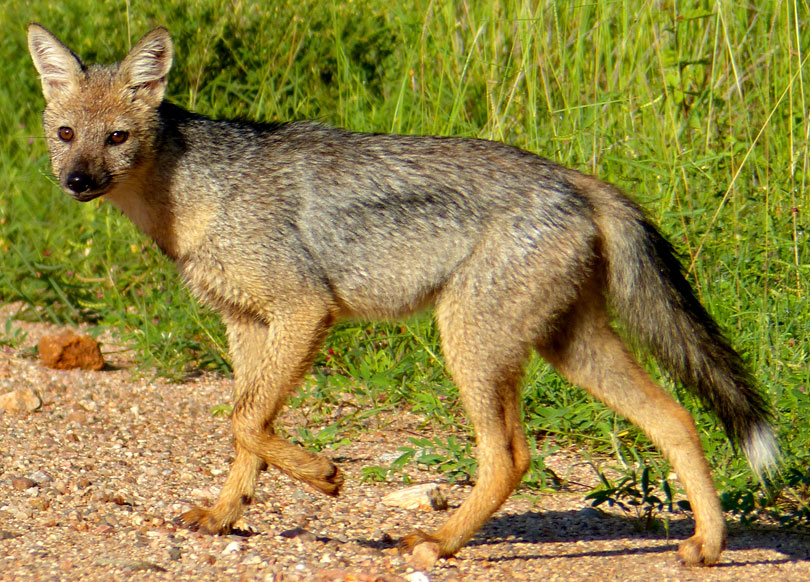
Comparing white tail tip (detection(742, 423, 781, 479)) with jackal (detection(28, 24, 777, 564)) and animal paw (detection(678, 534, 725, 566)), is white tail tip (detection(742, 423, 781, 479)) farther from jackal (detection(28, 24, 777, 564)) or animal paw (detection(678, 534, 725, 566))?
animal paw (detection(678, 534, 725, 566))

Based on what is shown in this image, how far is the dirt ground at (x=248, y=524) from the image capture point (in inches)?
154

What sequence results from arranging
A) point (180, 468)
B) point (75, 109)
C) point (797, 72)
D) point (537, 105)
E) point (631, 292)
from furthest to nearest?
point (537, 105), point (797, 72), point (180, 468), point (75, 109), point (631, 292)

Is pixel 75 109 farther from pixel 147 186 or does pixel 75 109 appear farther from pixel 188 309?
pixel 188 309

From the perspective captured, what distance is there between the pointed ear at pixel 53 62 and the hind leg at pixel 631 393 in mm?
2356

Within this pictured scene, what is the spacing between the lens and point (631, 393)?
4410 millimetres

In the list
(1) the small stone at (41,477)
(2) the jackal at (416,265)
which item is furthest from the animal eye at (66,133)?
(1) the small stone at (41,477)

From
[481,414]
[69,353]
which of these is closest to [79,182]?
[481,414]

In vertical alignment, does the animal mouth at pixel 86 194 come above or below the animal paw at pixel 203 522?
above

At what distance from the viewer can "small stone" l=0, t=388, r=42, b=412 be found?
5.61m

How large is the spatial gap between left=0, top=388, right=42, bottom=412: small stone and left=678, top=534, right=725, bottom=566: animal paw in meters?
3.36

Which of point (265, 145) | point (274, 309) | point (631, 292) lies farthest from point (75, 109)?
point (631, 292)

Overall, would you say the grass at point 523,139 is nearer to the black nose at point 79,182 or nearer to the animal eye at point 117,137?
the animal eye at point 117,137

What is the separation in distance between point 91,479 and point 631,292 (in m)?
2.47

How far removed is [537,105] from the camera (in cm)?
660
